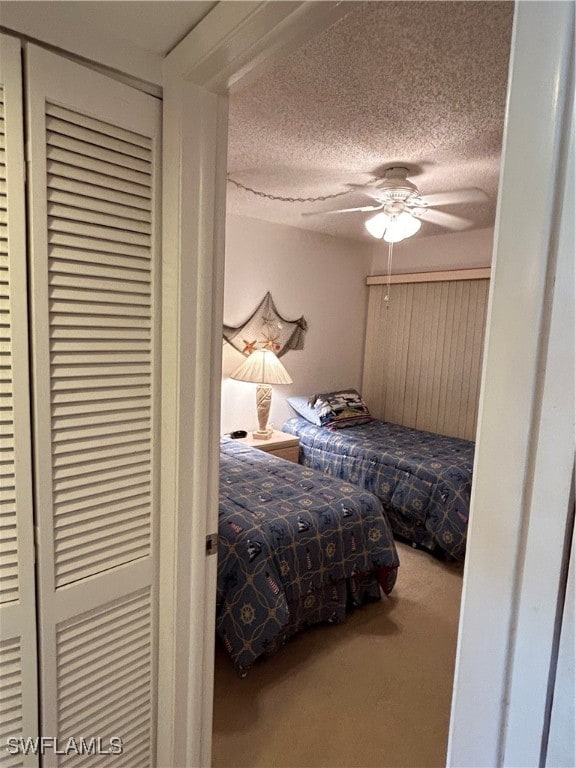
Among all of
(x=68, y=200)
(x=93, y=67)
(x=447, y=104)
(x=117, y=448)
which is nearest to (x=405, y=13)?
(x=447, y=104)

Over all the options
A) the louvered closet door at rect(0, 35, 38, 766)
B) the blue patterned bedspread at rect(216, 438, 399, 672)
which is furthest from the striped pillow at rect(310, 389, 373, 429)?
the louvered closet door at rect(0, 35, 38, 766)

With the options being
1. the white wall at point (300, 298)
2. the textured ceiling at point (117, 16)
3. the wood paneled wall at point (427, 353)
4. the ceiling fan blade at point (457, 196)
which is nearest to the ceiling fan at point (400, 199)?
the ceiling fan blade at point (457, 196)

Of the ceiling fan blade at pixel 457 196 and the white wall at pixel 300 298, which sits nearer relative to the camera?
the ceiling fan blade at pixel 457 196

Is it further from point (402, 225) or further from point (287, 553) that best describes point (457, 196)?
point (287, 553)

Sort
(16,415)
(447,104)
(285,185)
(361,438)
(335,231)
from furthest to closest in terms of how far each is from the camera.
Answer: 1. (335,231)
2. (361,438)
3. (285,185)
4. (447,104)
5. (16,415)

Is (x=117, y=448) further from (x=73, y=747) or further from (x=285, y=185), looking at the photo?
(x=285, y=185)

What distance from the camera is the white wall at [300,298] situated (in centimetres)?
374

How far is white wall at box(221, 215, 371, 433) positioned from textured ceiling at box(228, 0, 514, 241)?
0.94 m

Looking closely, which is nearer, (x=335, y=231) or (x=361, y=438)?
(x=361, y=438)

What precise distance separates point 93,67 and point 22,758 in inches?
61.8

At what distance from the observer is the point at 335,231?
4.07 meters

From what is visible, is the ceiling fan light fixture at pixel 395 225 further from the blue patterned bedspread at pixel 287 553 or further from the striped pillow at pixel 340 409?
the striped pillow at pixel 340 409

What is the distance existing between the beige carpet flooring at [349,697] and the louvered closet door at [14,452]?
918 millimetres

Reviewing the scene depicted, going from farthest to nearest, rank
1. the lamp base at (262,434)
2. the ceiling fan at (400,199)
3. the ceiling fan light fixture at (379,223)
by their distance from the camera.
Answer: the lamp base at (262,434) → the ceiling fan light fixture at (379,223) → the ceiling fan at (400,199)
